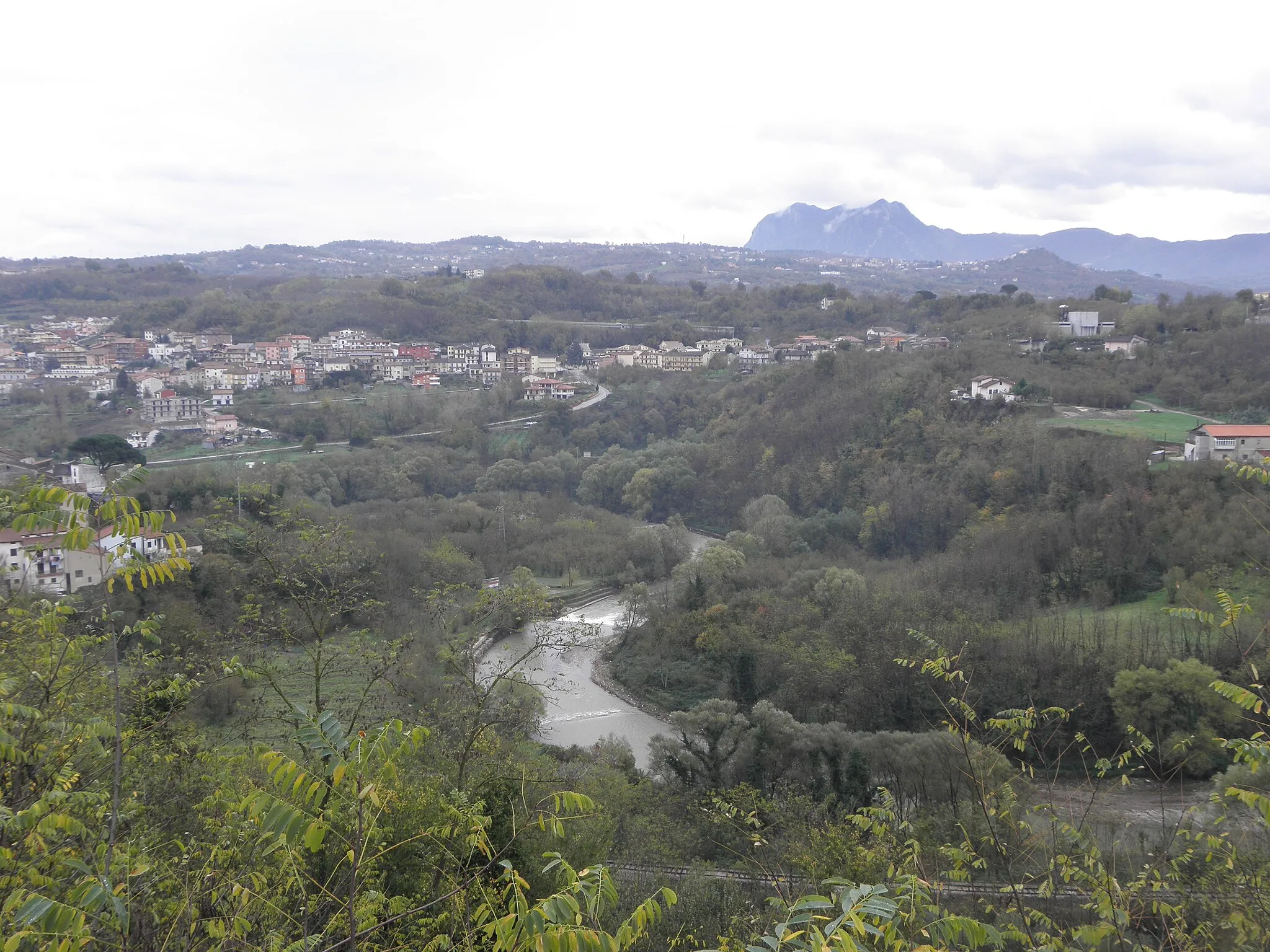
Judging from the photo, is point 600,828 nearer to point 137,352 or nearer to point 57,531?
point 57,531

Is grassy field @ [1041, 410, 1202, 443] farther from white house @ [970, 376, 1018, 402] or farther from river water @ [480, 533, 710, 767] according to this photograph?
river water @ [480, 533, 710, 767]

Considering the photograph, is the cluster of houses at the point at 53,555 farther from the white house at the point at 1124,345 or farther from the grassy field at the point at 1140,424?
the white house at the point at 1124,345

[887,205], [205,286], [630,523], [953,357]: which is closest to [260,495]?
[630,523]

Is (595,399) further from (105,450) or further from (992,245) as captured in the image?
(992,245)

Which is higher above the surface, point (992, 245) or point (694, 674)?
point (992, 245)

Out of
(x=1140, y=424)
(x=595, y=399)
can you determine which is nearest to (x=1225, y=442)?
(x=1140, y=424)
